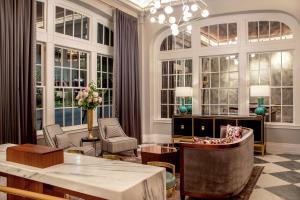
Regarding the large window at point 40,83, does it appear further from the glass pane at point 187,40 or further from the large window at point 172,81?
the glass pane at point 187,40

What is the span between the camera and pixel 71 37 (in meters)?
5.79

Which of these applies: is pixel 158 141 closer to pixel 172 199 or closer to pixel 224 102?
pixel 224 102

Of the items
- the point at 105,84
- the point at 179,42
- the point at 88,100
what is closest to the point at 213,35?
the point at 179,42

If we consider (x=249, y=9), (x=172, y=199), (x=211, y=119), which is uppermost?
(x=249, y=9)

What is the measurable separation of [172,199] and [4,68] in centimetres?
Answer: 314

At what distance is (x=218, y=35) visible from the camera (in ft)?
22.7

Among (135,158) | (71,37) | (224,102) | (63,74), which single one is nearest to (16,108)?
(63,74)

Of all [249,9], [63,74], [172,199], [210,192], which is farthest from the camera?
[249,9]

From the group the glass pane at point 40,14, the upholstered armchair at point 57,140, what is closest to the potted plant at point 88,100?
the upholstered armchair at point 57,140

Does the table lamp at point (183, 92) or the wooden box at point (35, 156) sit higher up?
the table lamp at point (183, 92)

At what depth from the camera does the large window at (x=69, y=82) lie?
5.56 metres

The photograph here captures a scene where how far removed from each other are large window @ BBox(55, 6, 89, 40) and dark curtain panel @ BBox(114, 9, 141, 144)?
79 cm

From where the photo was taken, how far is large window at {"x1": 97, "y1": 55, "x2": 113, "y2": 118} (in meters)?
6.65

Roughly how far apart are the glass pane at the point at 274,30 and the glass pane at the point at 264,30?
0.28ft
